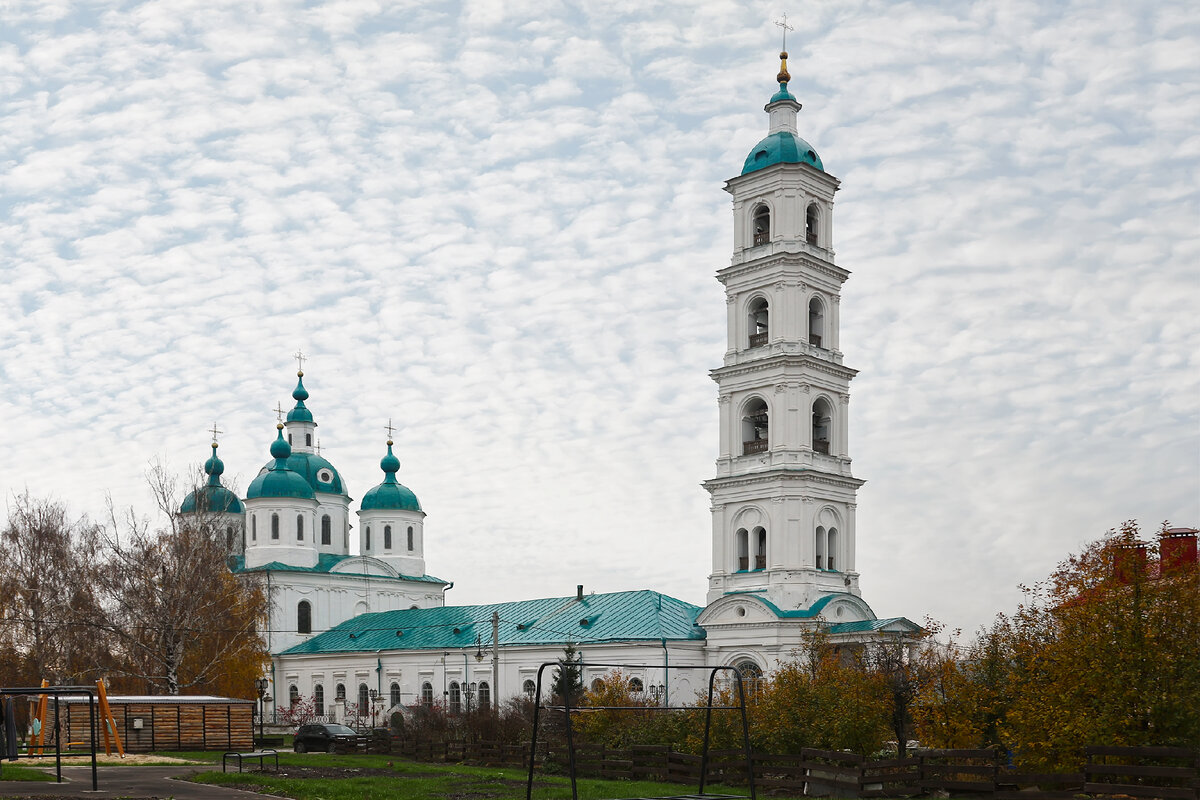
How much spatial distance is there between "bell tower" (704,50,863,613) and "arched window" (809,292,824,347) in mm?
52

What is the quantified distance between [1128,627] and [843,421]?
34718mm

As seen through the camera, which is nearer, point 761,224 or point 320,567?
point 761,224

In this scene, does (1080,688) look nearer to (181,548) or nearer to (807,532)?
(807,532)

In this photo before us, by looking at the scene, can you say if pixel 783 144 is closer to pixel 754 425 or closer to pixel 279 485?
pixel 754 425

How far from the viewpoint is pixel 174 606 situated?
48.8 meters

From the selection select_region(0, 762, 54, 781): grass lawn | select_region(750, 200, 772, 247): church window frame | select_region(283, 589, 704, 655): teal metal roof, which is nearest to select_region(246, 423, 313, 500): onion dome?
select_region(283, 589, 704, 655): teal metal roof

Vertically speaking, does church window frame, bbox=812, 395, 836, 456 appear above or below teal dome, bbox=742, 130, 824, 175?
below

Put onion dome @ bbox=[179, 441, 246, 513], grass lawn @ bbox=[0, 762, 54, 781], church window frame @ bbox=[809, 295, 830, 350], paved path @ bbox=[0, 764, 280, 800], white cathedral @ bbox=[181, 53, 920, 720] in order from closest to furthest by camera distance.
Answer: paved path @ bbox=[0, 764, 280, 800] < grass lawn @ bbox=[0, 762, 54, 781] < white cathedral @ bbox=[181, 53, 920, 720] < church window frame @ bbox=[809, 295, 830, 350] < onion dome @ bbox=[179, 441, 246, 513]

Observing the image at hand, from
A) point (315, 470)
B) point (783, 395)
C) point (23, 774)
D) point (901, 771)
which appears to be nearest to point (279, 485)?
point (315, 470)

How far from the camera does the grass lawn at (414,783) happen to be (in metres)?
24.8

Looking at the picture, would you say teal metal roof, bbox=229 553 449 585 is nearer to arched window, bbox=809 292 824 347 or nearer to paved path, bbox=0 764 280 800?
arched window, bbox=809 292 824 347

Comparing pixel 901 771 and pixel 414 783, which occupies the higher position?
pixel 901 771

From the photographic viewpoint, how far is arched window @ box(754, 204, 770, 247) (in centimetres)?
5734

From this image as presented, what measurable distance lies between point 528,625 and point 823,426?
18049mm
